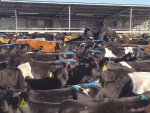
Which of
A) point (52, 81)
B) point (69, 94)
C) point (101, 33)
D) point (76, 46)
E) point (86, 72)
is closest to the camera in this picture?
point (69, 94)

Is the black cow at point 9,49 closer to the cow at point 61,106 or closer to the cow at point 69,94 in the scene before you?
the cow at point 69,94

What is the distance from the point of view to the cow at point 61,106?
2.45 m

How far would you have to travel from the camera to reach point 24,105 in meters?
2.49

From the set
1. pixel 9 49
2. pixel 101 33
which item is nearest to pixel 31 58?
pixel 9 49

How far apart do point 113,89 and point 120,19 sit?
28.7m

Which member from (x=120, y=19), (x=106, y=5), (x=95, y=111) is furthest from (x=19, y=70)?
(x=120, y=19)

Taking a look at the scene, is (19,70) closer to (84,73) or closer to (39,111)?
(84,73)

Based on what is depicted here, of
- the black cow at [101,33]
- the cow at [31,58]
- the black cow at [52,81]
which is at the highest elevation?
the black cow at [101,33]

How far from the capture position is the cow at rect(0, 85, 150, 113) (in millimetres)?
2447

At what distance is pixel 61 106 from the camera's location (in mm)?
2498

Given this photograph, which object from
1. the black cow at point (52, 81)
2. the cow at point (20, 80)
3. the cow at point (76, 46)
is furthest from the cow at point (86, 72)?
the cow at point (76, 46)

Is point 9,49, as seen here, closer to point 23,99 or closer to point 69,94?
point 69,94

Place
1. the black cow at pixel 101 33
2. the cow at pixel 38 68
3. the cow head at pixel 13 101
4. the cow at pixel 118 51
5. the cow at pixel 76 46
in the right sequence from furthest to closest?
the black cow at pixel 101 33 → the cow at pixel 76 46 → the cow at pixel 118 51 → the cow at pixel 38 68 → the cow head at pixel 13 101

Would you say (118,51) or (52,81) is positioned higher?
(118,51)
